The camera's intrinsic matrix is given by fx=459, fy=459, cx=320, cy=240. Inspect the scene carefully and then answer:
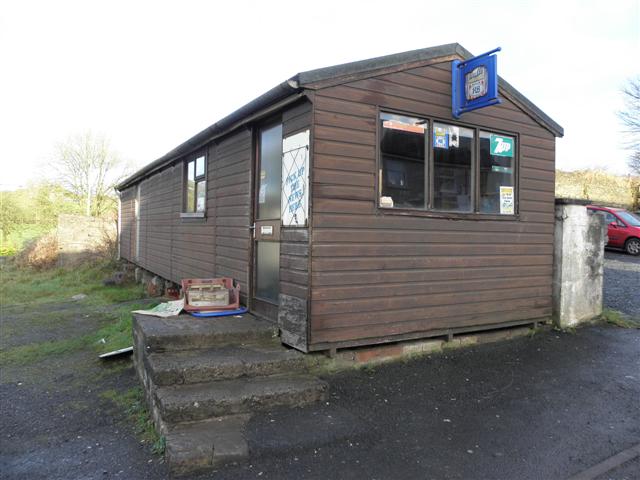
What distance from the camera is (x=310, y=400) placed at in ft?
13.9

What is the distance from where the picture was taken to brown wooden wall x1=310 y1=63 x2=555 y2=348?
4.92 meters

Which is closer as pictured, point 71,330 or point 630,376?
point 630,376

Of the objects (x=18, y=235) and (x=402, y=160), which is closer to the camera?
(x=402, y=160)

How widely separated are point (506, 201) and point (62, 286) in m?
14.8

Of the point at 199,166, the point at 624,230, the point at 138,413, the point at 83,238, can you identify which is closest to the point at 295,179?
the point at 138,413

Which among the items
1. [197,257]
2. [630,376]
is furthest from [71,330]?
[630,376]

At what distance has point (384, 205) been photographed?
530 cm

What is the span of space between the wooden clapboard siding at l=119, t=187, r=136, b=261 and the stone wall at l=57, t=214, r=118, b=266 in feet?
8.87

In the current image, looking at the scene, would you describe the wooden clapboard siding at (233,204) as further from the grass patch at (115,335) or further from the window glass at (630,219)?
the window glass at (630,219)

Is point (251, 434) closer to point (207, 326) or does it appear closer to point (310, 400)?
point (310, 400)

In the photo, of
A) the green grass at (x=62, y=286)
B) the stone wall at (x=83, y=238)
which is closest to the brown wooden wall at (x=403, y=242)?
the green grass at (x=62, y=286)

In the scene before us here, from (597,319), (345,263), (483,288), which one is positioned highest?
(345,263)

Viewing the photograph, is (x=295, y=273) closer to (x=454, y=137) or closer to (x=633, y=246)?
(x=454, y=137)

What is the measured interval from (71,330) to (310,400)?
255 inches
